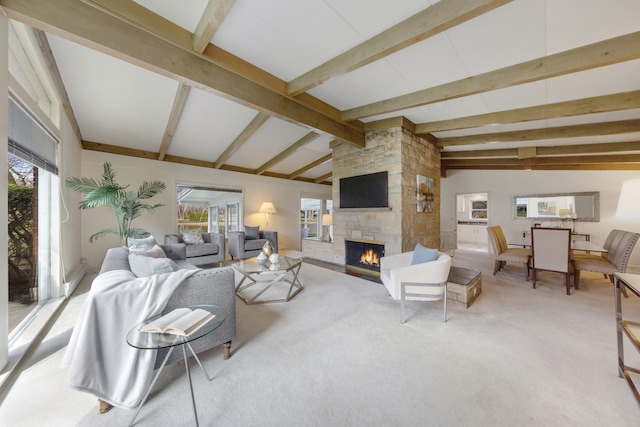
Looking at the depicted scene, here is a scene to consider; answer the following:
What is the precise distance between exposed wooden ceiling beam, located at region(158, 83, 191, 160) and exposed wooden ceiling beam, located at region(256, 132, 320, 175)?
95.8 inches

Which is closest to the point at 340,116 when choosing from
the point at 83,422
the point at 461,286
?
the point at 461,286

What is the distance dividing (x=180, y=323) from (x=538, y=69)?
12.6ft

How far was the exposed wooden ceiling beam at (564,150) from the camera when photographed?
4188 millimetres

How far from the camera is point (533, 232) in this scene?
11.9ft

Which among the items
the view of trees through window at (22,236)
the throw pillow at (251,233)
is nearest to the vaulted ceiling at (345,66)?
the view of trees through window at (22,236)

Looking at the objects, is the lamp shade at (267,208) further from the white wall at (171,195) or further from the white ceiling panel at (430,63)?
the white ceiling panel at (430,63)

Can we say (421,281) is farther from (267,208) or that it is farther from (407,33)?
(267,208)

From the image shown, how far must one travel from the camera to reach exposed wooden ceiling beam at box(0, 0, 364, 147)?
1.74 meters

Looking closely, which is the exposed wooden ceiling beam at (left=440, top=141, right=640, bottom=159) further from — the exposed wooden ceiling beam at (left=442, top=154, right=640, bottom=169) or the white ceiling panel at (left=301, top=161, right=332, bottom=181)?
the white ceiling panel at (left=301, top=161, right=332, bottom=181)

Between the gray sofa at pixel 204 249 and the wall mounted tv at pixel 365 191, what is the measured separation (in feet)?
9.47

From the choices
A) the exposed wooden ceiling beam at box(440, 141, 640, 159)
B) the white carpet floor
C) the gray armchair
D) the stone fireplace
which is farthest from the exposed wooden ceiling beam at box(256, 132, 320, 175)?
the white carpet floor

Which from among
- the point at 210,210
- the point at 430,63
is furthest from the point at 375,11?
the point at 210,210

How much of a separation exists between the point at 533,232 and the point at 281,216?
6.23 m

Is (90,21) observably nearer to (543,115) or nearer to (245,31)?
(245,31)
